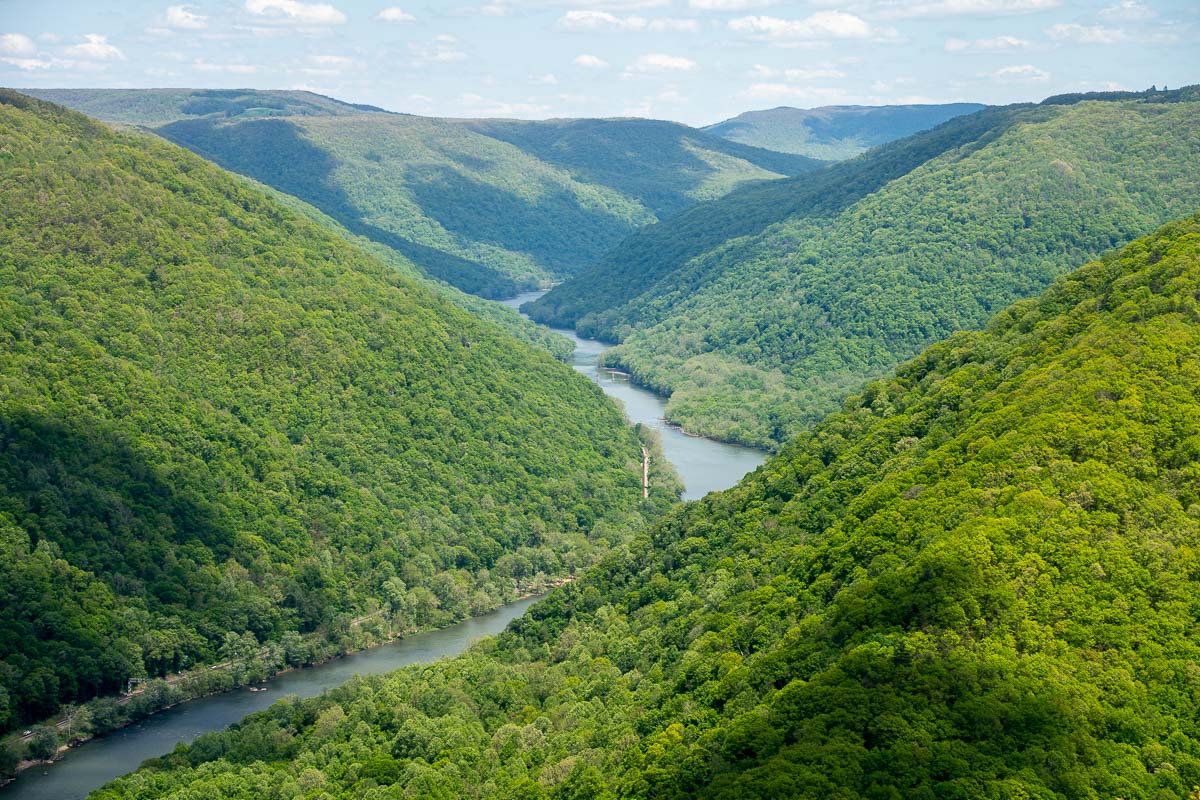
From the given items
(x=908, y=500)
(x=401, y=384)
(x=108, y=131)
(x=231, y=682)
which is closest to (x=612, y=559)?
(x=231, y=682)

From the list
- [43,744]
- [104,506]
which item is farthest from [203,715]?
[104,506]

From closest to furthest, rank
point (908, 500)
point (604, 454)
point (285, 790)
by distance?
1. point (908, 500)
2. point (285, 790)
3. point (604, 454)

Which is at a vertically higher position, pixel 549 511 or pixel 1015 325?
pixel 1015 325

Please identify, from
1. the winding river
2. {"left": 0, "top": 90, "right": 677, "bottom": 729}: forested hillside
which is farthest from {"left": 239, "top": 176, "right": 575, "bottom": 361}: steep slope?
the winding river

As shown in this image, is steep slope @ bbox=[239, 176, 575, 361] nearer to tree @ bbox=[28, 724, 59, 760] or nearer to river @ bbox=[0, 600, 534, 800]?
river @ bbox=[0, 600, 534, 800]

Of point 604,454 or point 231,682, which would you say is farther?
point 604,454

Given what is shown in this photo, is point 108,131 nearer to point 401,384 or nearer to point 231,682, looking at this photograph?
point 401,384

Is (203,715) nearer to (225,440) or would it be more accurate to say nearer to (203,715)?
(203,715)
